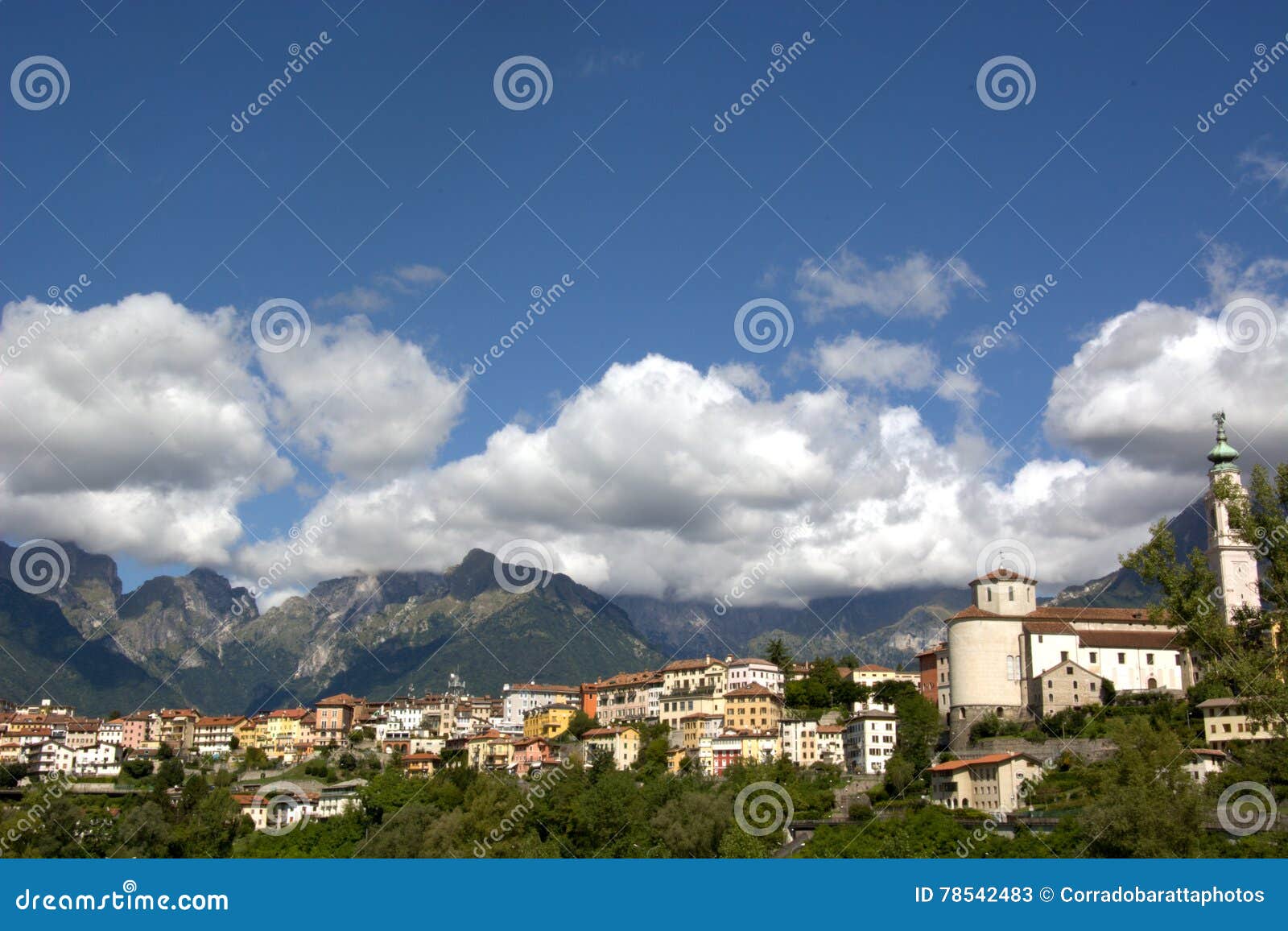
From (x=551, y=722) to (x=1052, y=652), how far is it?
185 feet

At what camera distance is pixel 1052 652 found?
263 feet

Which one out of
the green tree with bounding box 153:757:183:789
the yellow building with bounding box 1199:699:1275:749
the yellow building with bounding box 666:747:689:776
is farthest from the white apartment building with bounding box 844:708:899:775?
the green tree with bounding box 153:757:183:789

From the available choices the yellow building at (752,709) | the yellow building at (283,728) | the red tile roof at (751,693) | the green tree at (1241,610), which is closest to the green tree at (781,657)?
the red tile roof at (751,693)

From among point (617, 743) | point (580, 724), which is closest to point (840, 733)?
point (617, 743)

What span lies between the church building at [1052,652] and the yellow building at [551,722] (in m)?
47.3

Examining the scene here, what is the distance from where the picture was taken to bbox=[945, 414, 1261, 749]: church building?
77.7 metres

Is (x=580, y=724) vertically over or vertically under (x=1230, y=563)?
under

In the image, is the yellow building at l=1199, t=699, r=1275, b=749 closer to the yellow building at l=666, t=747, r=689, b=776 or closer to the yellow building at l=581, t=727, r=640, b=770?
the yellow building at l=666, t=747, r=689, b=776

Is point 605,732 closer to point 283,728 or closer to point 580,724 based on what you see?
point 580,724

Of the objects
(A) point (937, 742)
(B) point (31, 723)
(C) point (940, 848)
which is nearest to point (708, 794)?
(C) point (940, 848)

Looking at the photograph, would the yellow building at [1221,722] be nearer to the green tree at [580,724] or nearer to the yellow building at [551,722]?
the green tree at [580,724]

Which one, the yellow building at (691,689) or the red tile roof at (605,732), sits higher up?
the yellow building at (691,689)

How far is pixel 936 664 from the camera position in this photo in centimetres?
9306

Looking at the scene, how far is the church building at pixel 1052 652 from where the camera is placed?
77688mm
